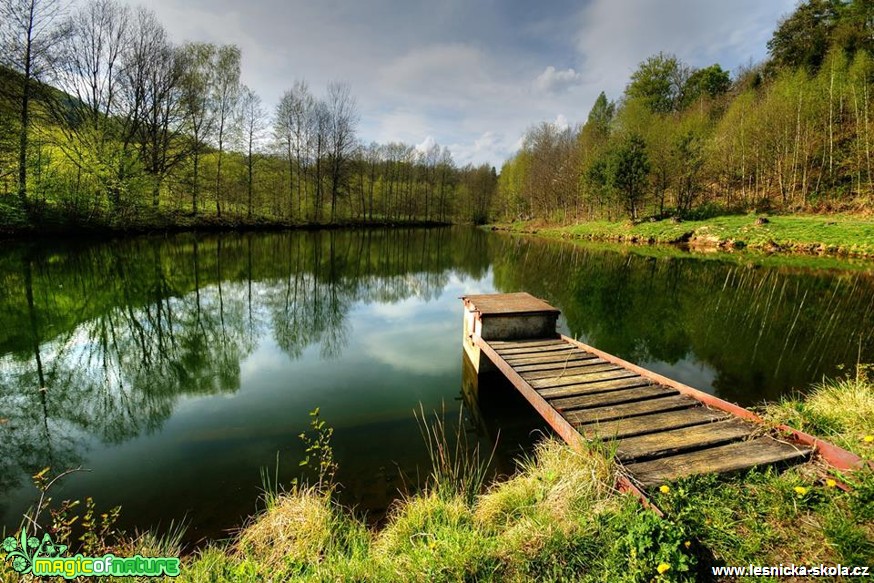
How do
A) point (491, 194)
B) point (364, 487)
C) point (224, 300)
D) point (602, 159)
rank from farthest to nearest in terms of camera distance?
point (491, 194)
point (602, 159)
point (224, 300)
point (364, 487)

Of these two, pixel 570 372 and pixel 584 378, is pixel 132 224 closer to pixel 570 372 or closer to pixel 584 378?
pixel 570 372

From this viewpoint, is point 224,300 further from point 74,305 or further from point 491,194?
point 491,194

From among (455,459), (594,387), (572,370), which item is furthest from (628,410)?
(455,459)

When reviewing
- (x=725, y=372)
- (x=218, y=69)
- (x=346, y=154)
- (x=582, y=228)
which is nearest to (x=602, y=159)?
(x=582, y=228)

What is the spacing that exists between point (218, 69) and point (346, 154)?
15.8m

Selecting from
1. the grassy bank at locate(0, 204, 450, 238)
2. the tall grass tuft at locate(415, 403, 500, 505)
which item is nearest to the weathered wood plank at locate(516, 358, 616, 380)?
the tall grass tuft at locate(415, 403, 500, 505)

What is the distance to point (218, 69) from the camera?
3362cm

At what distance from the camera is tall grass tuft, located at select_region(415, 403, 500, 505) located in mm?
4098

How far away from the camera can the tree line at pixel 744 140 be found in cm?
2748

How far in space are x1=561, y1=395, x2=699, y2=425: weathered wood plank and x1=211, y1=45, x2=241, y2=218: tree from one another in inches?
1520

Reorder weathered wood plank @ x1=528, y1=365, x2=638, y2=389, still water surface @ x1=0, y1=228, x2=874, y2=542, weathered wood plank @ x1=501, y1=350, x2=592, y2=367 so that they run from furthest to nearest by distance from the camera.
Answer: weathered wood plank @ x1=501, y1=350, x2=592, y2=367, weathered wood plank @ x1=528, y1=365, x2=638, y2=389, still water surface @ x1=0, y1=228, x2=874, y2=542

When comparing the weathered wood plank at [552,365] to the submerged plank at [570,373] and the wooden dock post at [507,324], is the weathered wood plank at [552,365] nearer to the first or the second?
the submerged plank at [570,373]

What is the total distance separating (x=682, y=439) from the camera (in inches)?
150

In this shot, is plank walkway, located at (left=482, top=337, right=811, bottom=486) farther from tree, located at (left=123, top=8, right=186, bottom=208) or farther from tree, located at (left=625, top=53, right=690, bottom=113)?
tree, located at (left=625, top=53, right=690, bottom=113)
